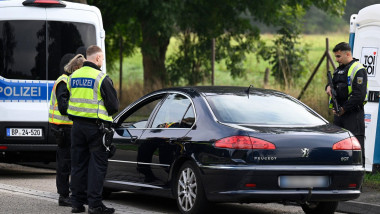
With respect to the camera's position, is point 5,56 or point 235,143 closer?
point 235,143

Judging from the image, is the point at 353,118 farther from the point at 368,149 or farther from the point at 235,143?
the point at 235,143

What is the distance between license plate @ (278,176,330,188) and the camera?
8156 mm

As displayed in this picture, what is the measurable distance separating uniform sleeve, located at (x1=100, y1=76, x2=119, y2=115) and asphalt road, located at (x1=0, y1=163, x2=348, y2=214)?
3.87 ft

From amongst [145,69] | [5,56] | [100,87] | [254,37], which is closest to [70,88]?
[100,87]

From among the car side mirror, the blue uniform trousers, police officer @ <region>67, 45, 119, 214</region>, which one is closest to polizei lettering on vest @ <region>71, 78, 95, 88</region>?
police officer @ <region>67, 45, 119, 214</region>

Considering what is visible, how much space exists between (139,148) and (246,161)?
1710 mm

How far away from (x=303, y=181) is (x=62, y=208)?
2.79 metres

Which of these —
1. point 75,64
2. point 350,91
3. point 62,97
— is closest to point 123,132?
point 62,97

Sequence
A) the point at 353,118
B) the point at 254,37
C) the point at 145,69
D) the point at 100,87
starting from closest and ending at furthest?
1. the point at 100,87
2. the point at 353,118
3. the point at 145,69
4. the point at 254,37

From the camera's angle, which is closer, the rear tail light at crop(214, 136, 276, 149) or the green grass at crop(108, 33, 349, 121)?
the rear tail light at crop(214, 136, 276, 149)

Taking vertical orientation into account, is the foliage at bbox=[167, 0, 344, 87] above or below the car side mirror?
above

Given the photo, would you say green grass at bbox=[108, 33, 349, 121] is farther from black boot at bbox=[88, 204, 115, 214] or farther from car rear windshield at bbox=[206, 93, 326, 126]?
black boot at bbox=[88, 204, 115, 214]

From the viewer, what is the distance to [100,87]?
8.86 metres

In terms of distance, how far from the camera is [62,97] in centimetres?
949
